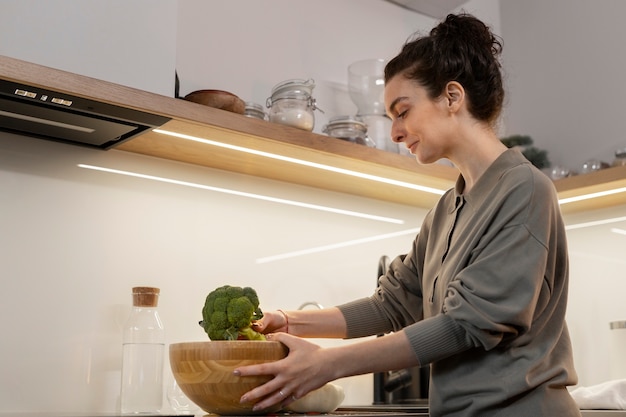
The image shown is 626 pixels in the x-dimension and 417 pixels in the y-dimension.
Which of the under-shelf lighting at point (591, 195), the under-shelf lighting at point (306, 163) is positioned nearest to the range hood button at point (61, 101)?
the under-shelf lighting at point (306, 163)

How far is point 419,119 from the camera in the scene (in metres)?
1.58

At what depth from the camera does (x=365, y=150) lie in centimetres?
198

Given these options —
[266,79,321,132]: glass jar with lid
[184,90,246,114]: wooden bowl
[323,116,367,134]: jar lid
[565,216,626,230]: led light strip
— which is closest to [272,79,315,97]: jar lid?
[266,79,321,132]: glass jar with lid

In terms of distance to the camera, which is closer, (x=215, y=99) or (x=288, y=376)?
(x=288, y=376)

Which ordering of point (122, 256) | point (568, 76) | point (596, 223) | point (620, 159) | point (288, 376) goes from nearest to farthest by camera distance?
point (288, 376) → point (122, 256) → point (620, 159) → point (596, 223) → point (568, 76)

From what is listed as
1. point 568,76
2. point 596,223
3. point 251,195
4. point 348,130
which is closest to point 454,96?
point 348,130

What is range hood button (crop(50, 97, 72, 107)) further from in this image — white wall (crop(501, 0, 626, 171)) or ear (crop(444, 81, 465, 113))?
white wall (crop(501, 0, 626, 171))

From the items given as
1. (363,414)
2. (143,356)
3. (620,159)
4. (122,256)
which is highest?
(620,159)

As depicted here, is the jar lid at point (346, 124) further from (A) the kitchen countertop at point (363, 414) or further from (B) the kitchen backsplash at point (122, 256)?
(A) the kitchen countertop at point (363, 414)

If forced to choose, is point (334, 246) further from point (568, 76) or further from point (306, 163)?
point (568, 76)

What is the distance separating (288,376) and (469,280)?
0.35 metres

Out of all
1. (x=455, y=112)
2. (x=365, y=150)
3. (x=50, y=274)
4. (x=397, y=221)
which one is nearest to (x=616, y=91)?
(x=397, y=221)

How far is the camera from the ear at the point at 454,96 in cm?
155

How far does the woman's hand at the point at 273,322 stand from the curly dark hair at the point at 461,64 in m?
0.55
